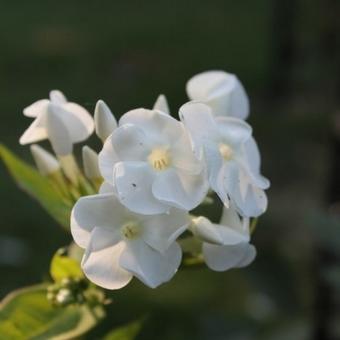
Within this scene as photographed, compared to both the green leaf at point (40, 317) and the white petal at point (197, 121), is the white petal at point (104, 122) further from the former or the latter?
the green leaf at point (40, 317)

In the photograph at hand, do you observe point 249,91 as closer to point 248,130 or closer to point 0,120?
point 0,120

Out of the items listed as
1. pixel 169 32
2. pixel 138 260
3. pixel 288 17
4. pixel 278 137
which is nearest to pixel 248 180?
pixel 138 260

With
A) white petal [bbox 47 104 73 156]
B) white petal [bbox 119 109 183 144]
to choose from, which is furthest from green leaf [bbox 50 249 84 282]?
white petal [bbox 119 109 183 144]

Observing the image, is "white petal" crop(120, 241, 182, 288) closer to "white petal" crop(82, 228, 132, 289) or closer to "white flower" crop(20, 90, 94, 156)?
"white petal" crop(82, 228, 132, 289)

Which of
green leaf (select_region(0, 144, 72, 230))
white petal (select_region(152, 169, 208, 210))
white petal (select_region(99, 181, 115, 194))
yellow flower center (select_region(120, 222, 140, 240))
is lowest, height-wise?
green leaf (select_region(0, 144, 72, 230))

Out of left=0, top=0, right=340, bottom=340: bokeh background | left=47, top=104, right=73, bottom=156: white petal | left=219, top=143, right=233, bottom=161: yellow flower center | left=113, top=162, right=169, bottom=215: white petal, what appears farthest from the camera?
left=0, top=0, right=340, bottom=340: bokeh background

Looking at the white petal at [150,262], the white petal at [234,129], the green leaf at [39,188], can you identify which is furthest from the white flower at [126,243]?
the green leaf at [39,188]

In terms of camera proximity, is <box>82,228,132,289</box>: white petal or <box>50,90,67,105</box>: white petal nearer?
<box>82,228,132,289</box>: white petal
